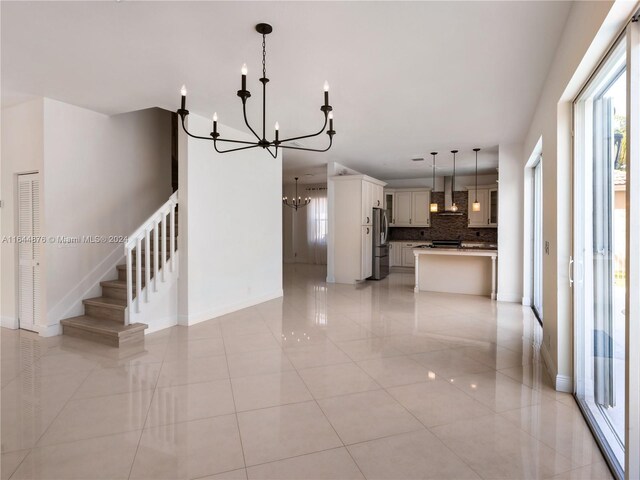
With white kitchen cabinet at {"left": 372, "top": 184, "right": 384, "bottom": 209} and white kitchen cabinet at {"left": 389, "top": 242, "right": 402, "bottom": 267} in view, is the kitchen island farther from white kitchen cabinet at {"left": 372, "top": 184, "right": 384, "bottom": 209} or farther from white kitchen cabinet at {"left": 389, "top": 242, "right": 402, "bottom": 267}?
white kitchen cabinet at {"left": 389, "top": 242, "right": 402, "bottom": 267}

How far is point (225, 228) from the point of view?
5285 mm

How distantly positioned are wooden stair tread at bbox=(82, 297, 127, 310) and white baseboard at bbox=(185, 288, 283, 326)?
711 millimetres

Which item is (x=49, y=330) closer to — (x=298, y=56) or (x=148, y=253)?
(x=148, y=253)

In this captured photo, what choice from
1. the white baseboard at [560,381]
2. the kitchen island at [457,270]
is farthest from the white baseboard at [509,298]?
the white baseboard at [560,381]

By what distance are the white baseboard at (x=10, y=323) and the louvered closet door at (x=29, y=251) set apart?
0.06 m

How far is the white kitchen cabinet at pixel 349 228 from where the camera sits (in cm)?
802

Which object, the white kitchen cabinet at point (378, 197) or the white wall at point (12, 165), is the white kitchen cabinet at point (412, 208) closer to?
the white kitchen cabinet at point (378, 197)

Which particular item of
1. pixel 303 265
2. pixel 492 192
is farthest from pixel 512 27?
pixel 303 265

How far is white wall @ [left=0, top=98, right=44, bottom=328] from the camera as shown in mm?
4281

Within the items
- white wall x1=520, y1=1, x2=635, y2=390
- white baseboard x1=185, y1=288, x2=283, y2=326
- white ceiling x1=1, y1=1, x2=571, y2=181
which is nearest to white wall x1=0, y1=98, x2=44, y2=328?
white ceiling x1=1, y1=1, x2=571, y2=181

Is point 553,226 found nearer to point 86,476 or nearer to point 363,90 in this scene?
point 363,90

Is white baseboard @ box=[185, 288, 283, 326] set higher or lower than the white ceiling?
lower

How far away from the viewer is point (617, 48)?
6.28 feet

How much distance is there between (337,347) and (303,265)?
819 centimetres
